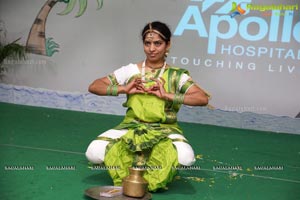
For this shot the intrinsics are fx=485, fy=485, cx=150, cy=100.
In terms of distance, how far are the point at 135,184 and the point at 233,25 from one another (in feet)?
10.4

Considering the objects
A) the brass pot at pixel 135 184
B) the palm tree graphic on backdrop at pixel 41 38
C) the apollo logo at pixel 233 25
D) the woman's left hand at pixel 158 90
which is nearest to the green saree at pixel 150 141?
the woman's left hand at pixel 158 90

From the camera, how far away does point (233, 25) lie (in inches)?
206

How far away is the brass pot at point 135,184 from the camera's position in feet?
8.05

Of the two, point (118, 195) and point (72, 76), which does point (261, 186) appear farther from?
point (72, 76)

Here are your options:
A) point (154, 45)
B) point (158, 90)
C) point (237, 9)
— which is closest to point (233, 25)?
point (237, 9)

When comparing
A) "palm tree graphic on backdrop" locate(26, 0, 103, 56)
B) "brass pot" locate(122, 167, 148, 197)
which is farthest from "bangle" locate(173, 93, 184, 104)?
"palm tree graphic on backdrop" locate(26, 0, 103, 56)

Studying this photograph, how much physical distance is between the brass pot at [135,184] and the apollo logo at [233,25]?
3031 millimetres

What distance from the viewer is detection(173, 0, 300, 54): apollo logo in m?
5.07

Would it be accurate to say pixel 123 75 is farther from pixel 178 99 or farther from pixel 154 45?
pixel 178 99

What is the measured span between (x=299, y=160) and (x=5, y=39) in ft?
12.6

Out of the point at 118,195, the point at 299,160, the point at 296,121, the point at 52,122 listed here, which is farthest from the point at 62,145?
the point at 296,121

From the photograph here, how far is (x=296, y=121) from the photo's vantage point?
17.0 ft

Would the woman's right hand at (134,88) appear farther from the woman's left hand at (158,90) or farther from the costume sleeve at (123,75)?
the costume sleeve at (123,75)

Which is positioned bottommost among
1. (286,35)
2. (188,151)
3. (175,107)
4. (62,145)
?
(62,145)
